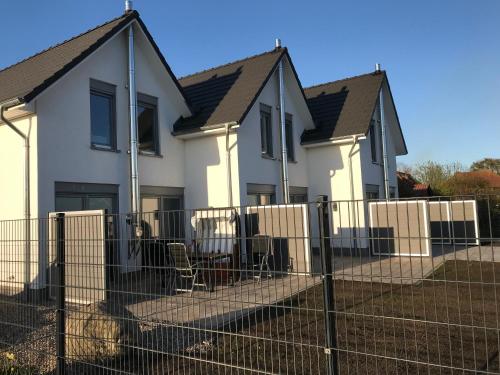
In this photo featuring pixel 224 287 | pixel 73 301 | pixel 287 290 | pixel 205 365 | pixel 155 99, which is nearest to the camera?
pixel 287 290

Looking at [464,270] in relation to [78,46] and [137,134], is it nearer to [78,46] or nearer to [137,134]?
[137,134]

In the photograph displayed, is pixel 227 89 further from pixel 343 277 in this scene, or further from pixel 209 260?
pixel 343 277

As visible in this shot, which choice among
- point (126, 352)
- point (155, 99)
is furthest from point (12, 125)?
point (126, 352)

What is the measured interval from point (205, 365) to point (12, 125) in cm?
763

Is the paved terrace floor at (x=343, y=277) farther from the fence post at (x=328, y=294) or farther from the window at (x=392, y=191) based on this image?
the window at (x=392, y=191)

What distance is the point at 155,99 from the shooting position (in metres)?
13.1

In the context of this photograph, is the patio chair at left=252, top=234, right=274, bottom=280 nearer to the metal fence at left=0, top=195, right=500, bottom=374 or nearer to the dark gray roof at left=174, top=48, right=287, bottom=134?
the metal fence at left=0, top=195, right=500, bottom=374

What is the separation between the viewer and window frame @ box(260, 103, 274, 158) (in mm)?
15157

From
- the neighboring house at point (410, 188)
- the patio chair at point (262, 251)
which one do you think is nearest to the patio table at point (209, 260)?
the patio chair at point (262, 251)

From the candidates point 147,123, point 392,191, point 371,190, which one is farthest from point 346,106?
point 147,123

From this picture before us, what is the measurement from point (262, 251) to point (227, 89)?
11.6 meters

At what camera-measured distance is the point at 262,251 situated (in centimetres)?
379

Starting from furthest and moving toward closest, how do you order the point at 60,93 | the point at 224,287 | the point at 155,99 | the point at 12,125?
the point at 155,99
the point at 60,93
the point at 12,125
the point at 224,287

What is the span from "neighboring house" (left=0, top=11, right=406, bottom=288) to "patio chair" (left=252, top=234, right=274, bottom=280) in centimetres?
352
